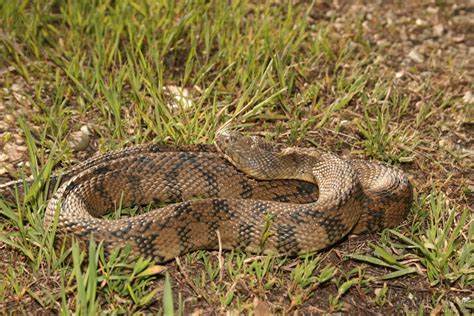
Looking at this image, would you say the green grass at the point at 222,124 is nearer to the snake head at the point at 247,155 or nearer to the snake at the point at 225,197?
the snake at the point at 225,197

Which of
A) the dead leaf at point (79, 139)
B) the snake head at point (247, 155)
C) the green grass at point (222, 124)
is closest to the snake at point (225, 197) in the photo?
the snake head at point (247, 155)

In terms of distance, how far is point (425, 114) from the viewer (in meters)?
7.38

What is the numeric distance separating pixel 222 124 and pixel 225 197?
855 mm

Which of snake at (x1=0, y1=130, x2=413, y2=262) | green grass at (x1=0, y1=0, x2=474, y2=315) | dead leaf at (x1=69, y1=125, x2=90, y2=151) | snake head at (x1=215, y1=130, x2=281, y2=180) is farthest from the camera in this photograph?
dead leaf at (x1=69, y1=125, x2=90, y2=151)

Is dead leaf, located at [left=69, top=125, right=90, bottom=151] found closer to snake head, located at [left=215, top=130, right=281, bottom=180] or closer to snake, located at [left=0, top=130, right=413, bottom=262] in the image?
snake, located at [left=0, top=130, right=413, bottom=262]

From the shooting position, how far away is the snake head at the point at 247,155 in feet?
20.6

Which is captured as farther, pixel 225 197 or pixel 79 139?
pixel 79 139

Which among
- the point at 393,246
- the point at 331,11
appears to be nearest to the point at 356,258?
the point at 393,246

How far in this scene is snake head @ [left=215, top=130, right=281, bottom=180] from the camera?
6270 millimetres

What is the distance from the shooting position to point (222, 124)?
22.6 feet

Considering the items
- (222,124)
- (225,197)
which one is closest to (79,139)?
(222,124)

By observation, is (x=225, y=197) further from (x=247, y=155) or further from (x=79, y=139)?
(x=79, y=139)

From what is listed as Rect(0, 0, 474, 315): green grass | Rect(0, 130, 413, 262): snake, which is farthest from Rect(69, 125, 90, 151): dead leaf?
Rect(0, 130, 413, 262): snake

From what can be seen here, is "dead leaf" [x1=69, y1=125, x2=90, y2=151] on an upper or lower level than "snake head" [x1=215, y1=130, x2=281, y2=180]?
lower
